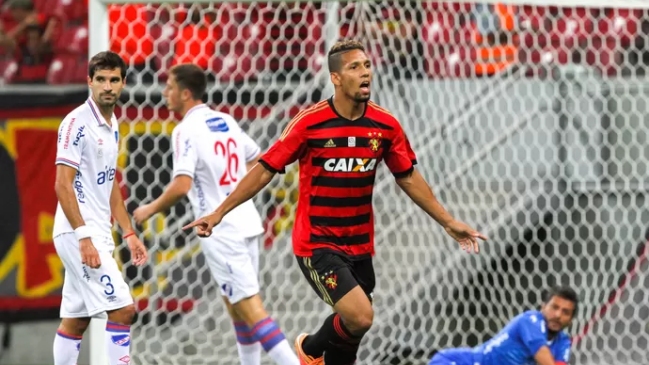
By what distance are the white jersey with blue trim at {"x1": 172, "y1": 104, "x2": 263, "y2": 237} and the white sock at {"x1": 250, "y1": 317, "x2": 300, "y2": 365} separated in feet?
2.01

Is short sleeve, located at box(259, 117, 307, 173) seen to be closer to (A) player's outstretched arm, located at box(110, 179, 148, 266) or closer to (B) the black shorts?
(B) the black shorts

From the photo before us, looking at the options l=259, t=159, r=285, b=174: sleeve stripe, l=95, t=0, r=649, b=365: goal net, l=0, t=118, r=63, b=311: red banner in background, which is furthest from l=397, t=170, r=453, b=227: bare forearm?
l=0, t=118, r=63, b=311: red banner in background

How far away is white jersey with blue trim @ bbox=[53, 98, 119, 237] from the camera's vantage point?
530 centimetres

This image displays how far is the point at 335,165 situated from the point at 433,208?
58cm

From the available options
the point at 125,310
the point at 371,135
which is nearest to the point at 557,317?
the point at 371,135

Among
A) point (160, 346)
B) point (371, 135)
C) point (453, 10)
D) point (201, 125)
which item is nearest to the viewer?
point (371, 135)

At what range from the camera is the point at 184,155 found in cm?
643

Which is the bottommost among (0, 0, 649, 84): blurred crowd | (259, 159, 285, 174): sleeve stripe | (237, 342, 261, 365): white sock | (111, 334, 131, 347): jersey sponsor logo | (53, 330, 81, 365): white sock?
(237, 342, 261, 365): white sock

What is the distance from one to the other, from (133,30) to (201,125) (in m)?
2.51

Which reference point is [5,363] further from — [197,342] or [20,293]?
[197,342]

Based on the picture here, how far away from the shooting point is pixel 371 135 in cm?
532

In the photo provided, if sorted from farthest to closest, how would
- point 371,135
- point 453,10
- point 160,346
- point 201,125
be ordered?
point 453,10
point 160,346
point 201,125
point 371,135

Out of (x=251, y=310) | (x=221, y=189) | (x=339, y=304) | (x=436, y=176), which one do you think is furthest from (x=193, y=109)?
(x=436, y=176)

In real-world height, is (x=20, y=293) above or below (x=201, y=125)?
below
